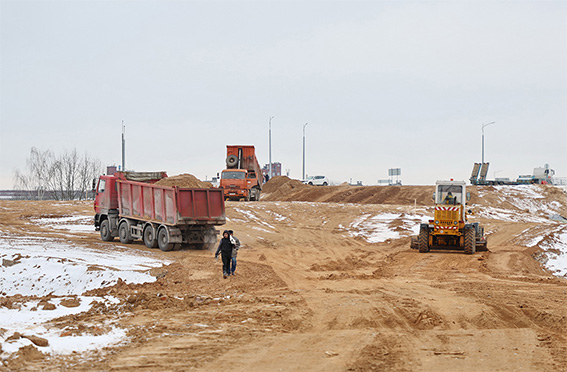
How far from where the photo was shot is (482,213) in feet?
145

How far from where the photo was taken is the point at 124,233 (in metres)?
25.8

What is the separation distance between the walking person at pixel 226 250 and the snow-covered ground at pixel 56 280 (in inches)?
80.4

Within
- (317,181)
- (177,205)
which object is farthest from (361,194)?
(177,205)

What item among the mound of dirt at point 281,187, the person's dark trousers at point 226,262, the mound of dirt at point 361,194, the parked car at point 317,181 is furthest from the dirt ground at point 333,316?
the parked car at point 317,181

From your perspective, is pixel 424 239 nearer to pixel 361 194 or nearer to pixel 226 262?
pixel 226 262

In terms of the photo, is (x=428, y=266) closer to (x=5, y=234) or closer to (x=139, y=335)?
(x=139, y=335)

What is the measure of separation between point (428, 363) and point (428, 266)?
13.4 meters

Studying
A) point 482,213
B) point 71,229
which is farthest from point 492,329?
point 482,213

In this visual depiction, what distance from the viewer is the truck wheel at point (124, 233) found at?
25469mm

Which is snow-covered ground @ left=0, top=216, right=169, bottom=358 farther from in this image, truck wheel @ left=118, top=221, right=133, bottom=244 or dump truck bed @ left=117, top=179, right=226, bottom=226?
dump truck bed @ left=117, top=179, right=226, bottom=226

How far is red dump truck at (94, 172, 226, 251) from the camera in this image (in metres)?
22.9

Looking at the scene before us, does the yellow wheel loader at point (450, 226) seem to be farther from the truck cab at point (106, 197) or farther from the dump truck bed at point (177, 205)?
the truck cab at point (106, 197)

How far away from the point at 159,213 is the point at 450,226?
11.6m

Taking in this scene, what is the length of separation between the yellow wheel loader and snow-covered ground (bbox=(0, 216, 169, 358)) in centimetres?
1101
